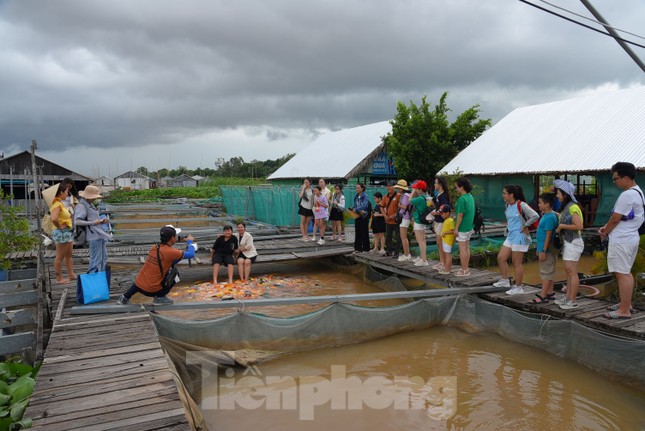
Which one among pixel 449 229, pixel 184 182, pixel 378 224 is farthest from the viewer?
pixel 184 182

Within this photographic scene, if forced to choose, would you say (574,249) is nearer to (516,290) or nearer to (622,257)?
(622,257)

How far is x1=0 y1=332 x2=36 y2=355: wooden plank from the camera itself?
18.7 feet

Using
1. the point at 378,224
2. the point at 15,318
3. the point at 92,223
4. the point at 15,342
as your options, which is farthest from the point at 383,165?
the point at 15,342

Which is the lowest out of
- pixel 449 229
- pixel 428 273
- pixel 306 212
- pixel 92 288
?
pixel 428 273

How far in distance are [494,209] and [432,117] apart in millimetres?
5158

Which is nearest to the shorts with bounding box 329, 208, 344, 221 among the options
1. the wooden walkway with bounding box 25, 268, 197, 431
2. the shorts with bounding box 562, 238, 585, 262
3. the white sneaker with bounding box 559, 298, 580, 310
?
the white sneaker with bounding box 559, 298, 580, 310

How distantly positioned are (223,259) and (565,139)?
12.6 m

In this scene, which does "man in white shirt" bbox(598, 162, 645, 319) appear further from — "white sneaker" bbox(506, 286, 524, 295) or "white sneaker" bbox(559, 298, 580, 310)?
Result: "white sneaker" bbox(506, 286, 524, 295)

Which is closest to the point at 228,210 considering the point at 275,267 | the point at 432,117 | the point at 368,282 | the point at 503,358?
the point at 432,117

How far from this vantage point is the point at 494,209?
702 inches

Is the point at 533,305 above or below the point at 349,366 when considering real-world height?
above

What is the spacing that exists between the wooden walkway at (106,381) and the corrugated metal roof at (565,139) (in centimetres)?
1300

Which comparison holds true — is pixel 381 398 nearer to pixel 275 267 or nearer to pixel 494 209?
pixel 275 267

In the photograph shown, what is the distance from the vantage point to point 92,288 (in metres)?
6.32
